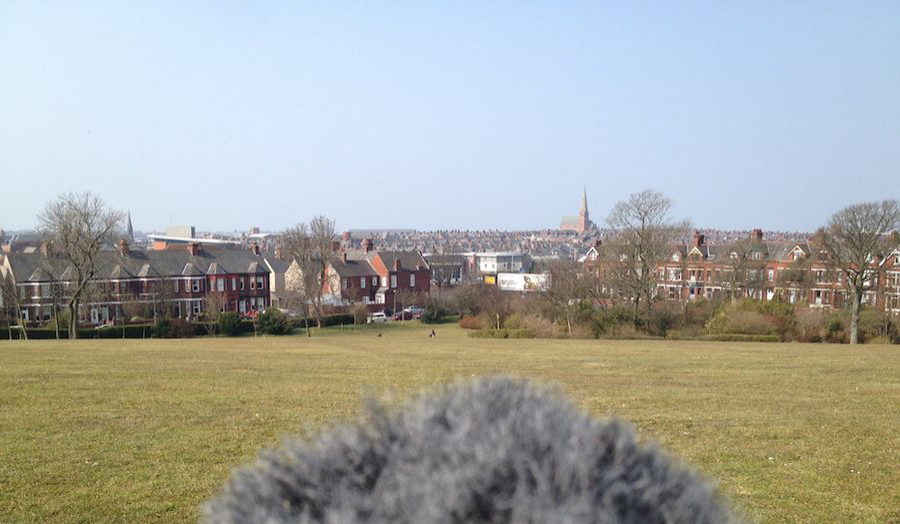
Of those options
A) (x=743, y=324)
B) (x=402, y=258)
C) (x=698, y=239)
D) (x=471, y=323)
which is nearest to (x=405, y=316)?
(x=402, y=258)

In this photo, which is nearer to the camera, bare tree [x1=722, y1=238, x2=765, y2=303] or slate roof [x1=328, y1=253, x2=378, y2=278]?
bare tree [x1=722, y1=238, x2=765, y2=303]

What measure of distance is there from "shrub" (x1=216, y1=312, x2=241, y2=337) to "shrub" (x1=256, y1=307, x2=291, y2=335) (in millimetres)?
1511

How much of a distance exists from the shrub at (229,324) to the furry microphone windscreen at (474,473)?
47128 mm

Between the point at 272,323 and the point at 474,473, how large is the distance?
47.4m

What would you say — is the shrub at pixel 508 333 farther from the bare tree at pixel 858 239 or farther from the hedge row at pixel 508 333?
the bare tree at pixel 858 239

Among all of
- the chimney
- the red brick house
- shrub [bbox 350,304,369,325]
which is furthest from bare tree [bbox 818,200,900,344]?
the red brick house

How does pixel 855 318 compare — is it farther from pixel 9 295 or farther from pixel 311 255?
pixel 9 295

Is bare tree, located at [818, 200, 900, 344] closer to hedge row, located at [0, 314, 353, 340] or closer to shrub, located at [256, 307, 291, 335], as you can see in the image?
shrub, located at [256, 307, 291, 335]

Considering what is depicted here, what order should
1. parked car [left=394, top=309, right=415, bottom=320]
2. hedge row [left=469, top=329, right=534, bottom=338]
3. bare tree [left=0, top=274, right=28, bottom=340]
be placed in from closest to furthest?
hedge row [left=469, top=329, right=534, bottom=338] → bare tree [left=0, top=274, right=28, bottom=340] → parked car [left=394, top=309, right=415, bottom=320]

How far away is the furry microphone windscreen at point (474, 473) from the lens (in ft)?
6.01

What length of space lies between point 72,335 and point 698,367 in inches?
1442

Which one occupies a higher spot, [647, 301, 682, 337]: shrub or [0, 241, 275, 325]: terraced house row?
[0, 241, 275, 325]: terraced house row

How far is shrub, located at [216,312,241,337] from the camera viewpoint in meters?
46.8

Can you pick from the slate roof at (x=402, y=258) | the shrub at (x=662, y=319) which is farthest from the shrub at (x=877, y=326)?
the slate roof at (x=402, y=258)
